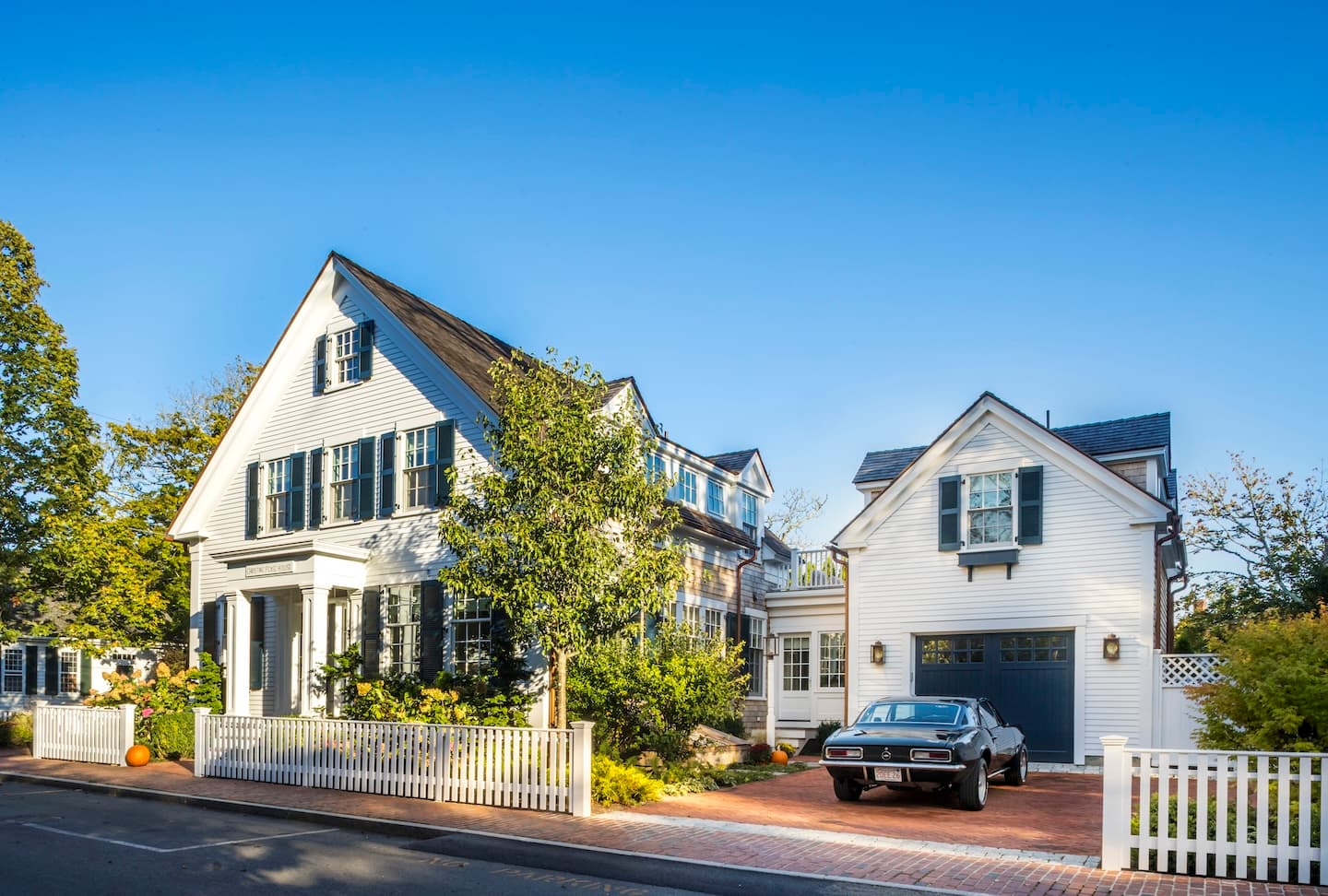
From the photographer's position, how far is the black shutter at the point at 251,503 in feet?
76.4

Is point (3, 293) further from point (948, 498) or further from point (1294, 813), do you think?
point (1294, 813)

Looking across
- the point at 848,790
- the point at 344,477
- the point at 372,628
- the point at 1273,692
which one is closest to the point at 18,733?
the point at 344,477

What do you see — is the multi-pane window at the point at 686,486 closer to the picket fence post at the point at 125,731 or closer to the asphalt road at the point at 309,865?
the picket fence post at the point at 125,731

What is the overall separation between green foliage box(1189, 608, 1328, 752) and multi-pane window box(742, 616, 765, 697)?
13.5 m

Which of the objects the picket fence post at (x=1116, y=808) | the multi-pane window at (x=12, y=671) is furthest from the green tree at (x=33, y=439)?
the picket fence post at (x=1116, y=808)

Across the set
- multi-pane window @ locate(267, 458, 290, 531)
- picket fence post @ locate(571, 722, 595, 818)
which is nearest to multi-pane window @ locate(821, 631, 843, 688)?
multi-pane window @ locate(267, 458, 290, 531)

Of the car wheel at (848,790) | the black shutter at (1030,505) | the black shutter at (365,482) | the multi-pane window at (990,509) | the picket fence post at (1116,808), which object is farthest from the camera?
the black shutter at (365,482)

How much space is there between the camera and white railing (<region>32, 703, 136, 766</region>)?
19109mm

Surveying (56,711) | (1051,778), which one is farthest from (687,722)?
(56,711)

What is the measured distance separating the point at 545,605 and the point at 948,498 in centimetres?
982

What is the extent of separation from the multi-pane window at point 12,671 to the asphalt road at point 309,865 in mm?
25603

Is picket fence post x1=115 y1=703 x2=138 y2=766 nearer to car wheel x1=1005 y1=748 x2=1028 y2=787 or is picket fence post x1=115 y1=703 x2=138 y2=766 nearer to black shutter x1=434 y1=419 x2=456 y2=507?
black shutter x1=434 y1=419 x2=456 y2=507

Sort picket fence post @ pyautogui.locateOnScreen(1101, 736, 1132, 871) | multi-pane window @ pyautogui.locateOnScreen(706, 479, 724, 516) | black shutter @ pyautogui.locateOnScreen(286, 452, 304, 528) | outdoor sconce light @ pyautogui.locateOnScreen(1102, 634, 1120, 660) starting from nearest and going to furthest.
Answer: picket fence post @ pyautogui.locateOnScreen(1101, 736, 1132, 871)
outdoor sconce light @ pyautogui.locateOnScreen(1102, 634, 1120, 660)
black shutter @ pyautogui.locateOnScreen(286, 452, 304, 528)
multi-pane window @ pyautogui.locateOnScreen(706, 479, 724, 516)

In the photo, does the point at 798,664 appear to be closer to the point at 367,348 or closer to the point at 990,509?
the point at 990,509
